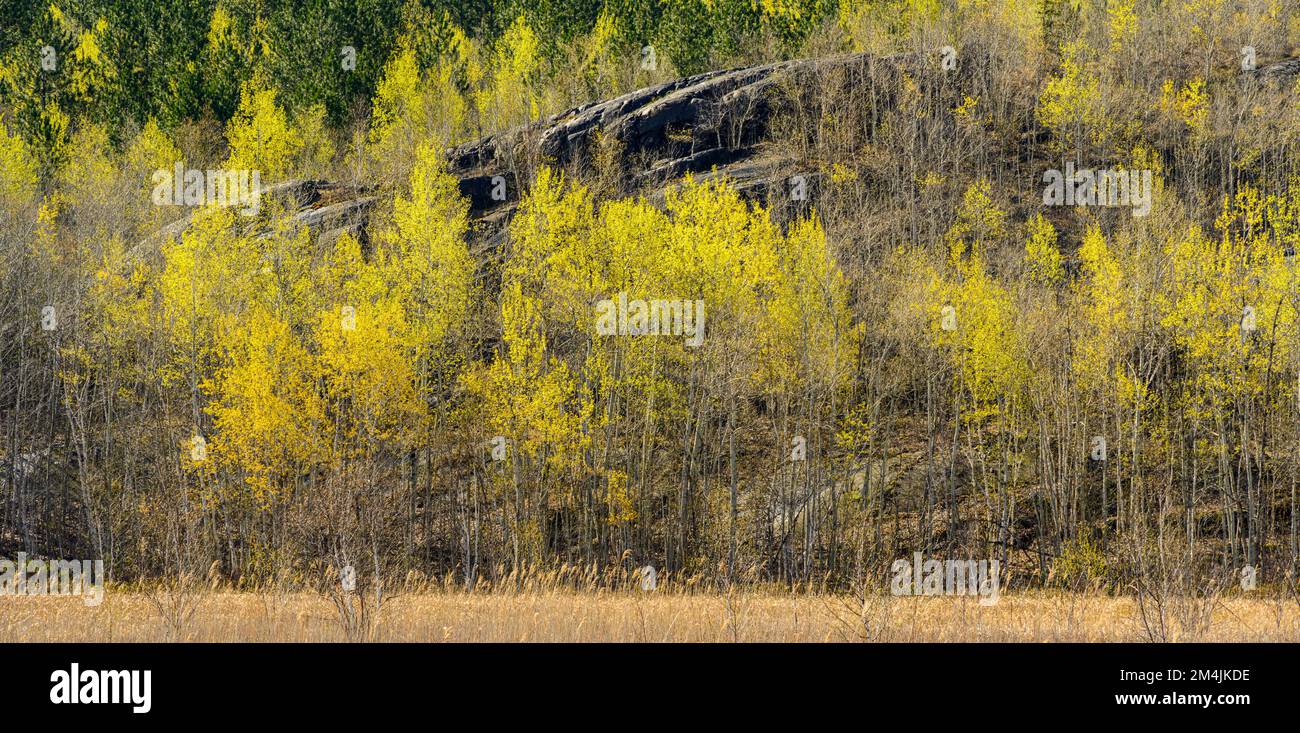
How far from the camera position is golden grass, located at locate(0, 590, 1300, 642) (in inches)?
569

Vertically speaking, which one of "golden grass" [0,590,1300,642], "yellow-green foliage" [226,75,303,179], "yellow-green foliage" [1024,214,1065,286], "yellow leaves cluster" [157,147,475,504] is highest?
"yellow-green foliage" [226,75,303,179]

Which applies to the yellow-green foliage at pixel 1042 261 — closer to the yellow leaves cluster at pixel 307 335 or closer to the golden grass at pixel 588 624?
the yellow leaves cluster at pixel 307 335

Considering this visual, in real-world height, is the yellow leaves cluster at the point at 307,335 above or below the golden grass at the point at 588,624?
above

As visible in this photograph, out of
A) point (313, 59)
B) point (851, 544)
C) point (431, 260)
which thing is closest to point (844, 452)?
point (851, 544)

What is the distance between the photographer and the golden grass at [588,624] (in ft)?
47.4

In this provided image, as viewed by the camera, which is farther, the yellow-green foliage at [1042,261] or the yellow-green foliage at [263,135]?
the yellow-green foliage at [263,135]

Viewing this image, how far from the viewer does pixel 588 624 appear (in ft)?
49.9

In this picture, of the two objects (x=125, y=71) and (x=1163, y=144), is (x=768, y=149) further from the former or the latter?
(x=125, y=71)

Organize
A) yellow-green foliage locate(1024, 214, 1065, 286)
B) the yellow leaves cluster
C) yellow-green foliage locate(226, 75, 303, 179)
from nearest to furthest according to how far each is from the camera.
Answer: the yellow leaves cluster
yellow-green foliage locate(1024, 214, 1065, 286)
yellow-green foliage locate(226, 75, 303, 179)

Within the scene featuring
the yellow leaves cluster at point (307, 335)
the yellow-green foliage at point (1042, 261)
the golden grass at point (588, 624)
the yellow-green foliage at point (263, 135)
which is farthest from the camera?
the yellow-green foliage at point (263, 135)

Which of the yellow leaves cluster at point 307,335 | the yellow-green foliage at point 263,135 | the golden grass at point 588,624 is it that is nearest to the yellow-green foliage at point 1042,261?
the yellow leaves cluster at point 307,335

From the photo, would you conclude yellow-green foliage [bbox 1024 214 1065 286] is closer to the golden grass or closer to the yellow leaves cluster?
the yellow leaves cluster

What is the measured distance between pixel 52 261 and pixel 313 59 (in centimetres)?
2240

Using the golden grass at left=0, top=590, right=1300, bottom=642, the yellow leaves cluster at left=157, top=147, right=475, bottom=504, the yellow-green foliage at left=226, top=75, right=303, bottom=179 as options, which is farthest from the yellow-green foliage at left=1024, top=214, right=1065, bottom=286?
the yellow-green foliage at left=226, top=75, right=303, bottom=179
